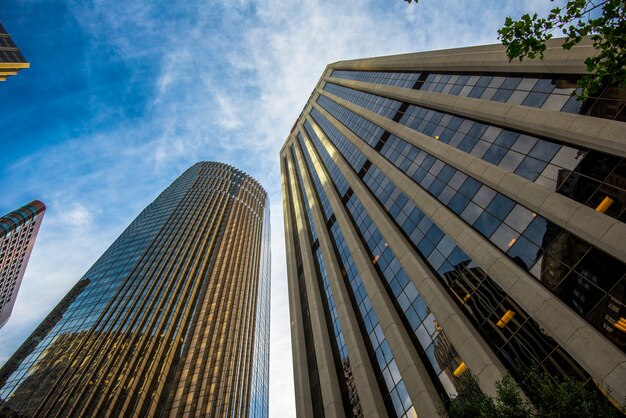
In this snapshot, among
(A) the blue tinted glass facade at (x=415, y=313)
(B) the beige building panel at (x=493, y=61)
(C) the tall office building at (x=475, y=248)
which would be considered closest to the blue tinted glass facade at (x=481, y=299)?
(C) the tall office building at (x=475, y=248)

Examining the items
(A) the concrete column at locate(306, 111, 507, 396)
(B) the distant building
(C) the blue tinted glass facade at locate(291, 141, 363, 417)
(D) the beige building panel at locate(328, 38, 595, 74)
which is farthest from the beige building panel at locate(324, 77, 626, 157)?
(B) the distant building

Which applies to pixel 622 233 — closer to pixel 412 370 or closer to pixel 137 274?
pixel 412 370

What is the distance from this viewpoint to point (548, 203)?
738 inches

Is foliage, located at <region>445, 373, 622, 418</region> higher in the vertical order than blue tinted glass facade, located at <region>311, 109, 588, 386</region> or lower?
lower

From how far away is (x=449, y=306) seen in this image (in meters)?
21.0

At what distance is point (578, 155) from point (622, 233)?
628cm

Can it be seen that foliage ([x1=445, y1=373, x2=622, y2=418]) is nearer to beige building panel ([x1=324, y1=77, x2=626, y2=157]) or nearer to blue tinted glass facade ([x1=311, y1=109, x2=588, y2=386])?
blue tinted glass facade ([x1=311, y1=109, x2=588, y2=386])

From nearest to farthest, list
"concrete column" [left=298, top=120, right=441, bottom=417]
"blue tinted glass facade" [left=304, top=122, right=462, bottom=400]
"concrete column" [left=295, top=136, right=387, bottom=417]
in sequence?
"concrete column" [left=298, top=120, right=441, bottom=417] < "blue tinted glass facade" [left=304, top=122, right=462, bottom=400] < "concrete column" [left=295, top=136, right=387, bottom=417]

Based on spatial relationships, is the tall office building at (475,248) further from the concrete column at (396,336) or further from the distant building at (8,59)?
the distant building at (8,59)

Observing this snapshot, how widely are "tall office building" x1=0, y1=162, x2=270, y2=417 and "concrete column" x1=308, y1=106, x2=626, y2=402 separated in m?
70.0

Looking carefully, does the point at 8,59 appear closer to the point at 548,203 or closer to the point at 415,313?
the point at 415,313

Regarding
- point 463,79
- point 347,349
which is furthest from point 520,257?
point 463,79

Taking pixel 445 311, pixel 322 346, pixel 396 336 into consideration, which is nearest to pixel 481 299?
pixel 445 311

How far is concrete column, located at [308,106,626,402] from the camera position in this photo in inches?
518
